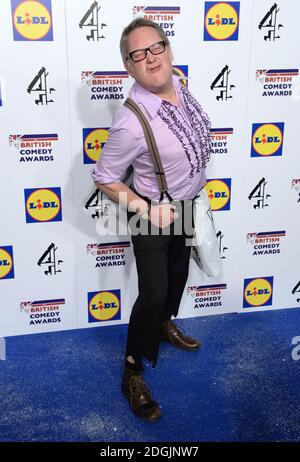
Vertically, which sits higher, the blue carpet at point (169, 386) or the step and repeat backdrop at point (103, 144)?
the step and repeat backdrop at point (103, 144)

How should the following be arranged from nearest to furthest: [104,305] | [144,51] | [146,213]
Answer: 1. [144,51]
2. [146,213]
3. [104,305]

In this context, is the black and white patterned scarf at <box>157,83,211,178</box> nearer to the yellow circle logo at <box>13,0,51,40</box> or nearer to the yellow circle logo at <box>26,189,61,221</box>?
the yellow circle logo at <box>13,0,51,40</box>

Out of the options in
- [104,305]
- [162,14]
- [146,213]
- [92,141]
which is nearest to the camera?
[146,213]

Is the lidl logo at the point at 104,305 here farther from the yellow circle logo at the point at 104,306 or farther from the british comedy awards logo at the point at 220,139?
the british comedy awards logo at the point at 220,139

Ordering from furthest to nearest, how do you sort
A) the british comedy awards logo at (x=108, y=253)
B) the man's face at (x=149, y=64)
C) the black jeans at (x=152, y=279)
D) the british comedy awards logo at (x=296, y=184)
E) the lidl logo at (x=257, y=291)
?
the lidl logo at (x=257, y=291), the british comedy awards logo at (x=296, y=184), the british comedy awards logo at (x=108, y=253), the black jeans at (x=152, y=279), the man's face at (x=149, y=64)

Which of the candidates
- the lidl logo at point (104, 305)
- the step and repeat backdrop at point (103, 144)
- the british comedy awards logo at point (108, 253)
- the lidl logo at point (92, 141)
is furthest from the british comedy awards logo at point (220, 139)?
the lidl logo at point (104, 305)

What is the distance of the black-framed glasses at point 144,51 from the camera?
6.48 ft

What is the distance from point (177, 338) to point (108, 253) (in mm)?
557

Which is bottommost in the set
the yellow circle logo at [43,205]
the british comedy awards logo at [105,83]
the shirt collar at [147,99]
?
the yellow circle logo at [43,205]

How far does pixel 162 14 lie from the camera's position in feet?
8.14

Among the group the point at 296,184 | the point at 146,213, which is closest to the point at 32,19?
the point at 146,213

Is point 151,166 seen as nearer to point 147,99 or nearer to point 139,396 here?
point 147,99

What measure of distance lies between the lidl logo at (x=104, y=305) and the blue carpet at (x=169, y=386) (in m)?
0.07

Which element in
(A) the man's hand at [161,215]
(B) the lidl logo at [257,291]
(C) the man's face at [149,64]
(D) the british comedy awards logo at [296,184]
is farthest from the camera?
(B) the lidl logo at [257,291]
